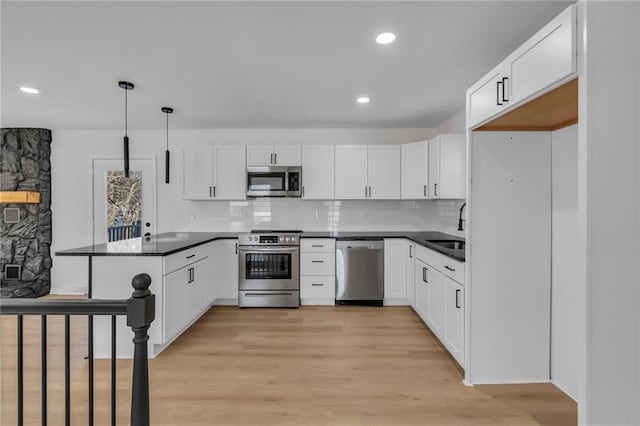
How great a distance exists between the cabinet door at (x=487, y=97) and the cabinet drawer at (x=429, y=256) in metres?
1.26

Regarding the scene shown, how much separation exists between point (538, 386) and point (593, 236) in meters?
1.61

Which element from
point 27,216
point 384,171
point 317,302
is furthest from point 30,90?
point 384,171

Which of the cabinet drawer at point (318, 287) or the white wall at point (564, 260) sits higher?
the white wall at point (564, 260)

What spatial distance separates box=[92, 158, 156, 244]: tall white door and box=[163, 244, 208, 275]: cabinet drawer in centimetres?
171

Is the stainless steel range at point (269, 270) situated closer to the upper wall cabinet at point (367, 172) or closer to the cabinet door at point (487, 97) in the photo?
the upper wall cabinet at point (367, 172)

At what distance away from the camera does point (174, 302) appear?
3.10 meters

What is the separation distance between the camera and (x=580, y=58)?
4.46 feet

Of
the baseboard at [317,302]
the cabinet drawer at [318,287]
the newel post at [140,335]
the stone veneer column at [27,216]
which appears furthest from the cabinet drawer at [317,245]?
the stone veneer column at [27,216]

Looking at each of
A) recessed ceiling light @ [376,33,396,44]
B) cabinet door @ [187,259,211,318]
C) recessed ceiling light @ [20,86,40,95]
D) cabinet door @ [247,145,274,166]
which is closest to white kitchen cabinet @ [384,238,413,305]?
cabinet door @ [247,145,274,166]

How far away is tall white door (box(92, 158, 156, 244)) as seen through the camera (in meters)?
5.02

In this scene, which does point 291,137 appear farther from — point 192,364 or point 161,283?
point 192,364

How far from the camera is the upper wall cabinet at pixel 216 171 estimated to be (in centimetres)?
461

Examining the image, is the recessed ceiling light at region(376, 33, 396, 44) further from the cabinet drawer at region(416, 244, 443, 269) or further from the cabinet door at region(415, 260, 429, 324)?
the cabinet door at region(415, 260, 429, 324)

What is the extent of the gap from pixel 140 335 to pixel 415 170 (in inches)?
156
